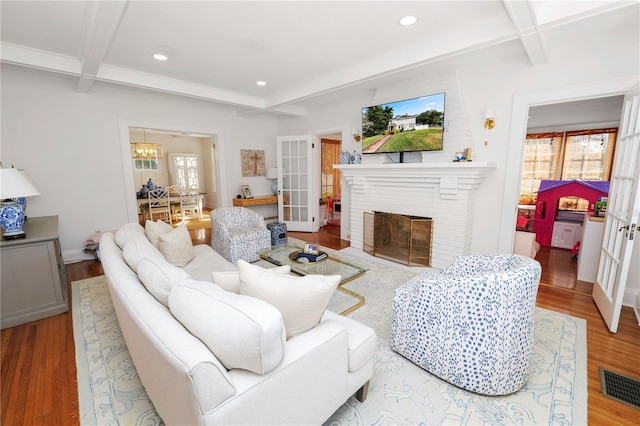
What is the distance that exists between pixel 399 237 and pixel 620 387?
8.36 feet

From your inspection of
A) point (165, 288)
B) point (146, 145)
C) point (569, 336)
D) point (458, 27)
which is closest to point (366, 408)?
point (165, 288)

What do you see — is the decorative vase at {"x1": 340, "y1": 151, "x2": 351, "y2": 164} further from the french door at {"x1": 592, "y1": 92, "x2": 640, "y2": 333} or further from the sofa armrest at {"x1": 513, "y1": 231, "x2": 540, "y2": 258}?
the french door at {"x1": 592, "y1": 92, "x2": 640, "y2": 333}

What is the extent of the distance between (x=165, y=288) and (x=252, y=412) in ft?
2.40

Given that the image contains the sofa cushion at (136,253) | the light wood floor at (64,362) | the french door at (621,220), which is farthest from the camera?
the french door at (621,220)

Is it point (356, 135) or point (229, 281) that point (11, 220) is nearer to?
point (229, 281)

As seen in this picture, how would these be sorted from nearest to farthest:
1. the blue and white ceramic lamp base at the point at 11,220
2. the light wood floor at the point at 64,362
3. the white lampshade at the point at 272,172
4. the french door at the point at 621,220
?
the light wood floor at the point at 64,362, the french door at the point at 621,220, the blue and white ceramic lamp base at the point at 11,220, the white lampshade at the point at 272,172

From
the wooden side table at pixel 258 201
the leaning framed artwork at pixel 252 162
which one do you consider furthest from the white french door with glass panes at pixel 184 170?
the wooden side table at pixel 258 201

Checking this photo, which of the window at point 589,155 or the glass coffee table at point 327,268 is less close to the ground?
the window at point 589,155

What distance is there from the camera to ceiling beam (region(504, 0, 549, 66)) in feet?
6.37

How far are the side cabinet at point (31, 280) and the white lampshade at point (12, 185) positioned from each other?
0.41 meters

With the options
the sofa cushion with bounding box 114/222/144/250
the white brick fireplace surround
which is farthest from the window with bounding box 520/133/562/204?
the sofa cushion with bounding box 114/222/144/250

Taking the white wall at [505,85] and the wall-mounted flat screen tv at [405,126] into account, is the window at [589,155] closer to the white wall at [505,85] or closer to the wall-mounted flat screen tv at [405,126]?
the white wall at [505,85]

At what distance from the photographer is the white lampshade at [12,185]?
222cm

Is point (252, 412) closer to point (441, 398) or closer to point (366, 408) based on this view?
point (366, 408)
